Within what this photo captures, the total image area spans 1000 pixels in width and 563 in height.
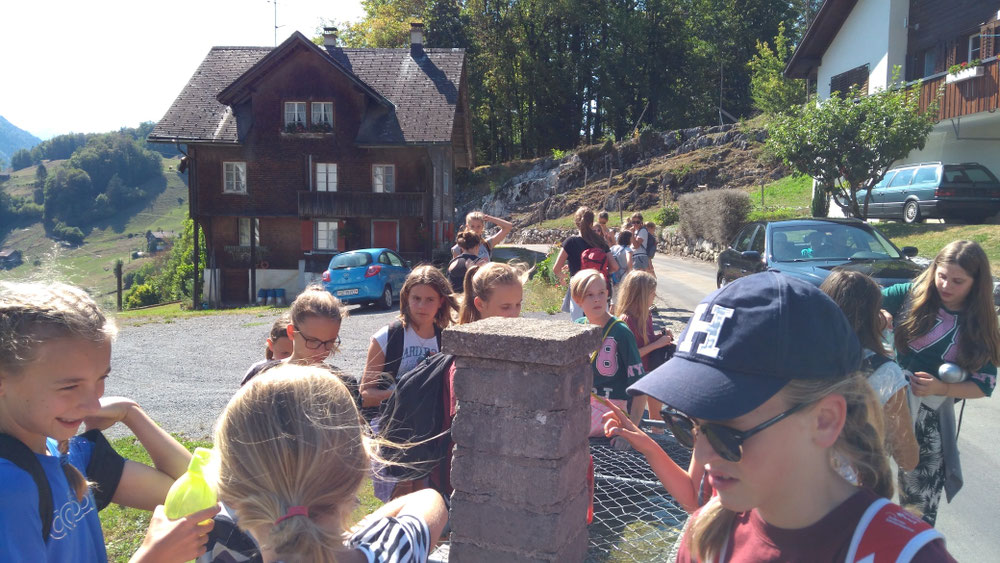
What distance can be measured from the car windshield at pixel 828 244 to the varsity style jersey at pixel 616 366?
6.24 meters

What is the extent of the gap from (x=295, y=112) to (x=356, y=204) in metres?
4.43

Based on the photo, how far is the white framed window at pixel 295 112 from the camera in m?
28.6

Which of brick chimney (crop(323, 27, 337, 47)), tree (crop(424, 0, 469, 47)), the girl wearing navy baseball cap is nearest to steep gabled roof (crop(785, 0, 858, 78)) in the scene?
brick chimney (crop(323, 27, 337, 47))

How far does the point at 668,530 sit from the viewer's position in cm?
350

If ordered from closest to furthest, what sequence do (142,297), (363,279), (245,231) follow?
(363,279) → (245,231) → (142,297)

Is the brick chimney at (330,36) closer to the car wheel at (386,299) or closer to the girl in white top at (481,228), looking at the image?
the car wheel at (386,299)

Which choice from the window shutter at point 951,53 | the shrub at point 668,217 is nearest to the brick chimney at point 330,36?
the shrub at point 668,217

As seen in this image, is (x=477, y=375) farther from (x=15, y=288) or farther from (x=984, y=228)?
(x=984, y=228)

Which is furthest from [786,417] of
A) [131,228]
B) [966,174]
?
[131,228]

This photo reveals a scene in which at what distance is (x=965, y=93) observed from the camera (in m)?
20.5

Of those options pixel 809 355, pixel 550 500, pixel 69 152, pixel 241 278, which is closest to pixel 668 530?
pixel 550 500

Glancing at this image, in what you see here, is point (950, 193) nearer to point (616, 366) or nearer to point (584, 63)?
point (616, 366)

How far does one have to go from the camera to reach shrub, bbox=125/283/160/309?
Result: 46250 mm

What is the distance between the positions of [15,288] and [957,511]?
17.3 ft
